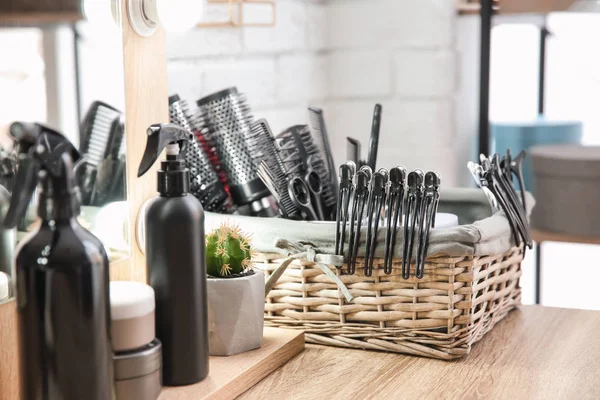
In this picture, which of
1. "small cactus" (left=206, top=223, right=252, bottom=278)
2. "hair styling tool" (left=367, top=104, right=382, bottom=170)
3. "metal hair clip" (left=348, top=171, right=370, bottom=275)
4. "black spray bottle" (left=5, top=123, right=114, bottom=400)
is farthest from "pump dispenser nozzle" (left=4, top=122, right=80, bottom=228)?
"hair styling tool" (left=367, top=104, right=382, bottom=170)

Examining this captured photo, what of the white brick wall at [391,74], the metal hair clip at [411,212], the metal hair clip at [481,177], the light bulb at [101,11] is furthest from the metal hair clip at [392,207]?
the white brick wall at [391,74]

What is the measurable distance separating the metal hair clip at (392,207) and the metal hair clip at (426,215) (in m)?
0.03

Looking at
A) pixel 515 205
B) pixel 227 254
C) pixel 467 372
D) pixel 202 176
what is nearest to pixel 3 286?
pixel 227 254

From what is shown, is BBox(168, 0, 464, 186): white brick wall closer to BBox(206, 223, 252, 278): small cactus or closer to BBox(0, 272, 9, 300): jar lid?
BBox(206, 223, 252, 278): small cactus

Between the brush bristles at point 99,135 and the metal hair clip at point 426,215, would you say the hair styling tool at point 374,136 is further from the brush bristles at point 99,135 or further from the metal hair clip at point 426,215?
the brush bristles at point 99,135

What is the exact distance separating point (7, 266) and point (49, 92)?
0.57 feet

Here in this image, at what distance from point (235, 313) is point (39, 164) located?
30 centimetres

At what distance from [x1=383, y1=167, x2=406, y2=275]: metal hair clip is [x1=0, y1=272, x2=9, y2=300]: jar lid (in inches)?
14.8

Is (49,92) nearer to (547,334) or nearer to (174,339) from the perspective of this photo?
(174,339)

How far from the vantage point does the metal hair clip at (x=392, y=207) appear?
0.84m

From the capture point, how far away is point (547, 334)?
0.96 m

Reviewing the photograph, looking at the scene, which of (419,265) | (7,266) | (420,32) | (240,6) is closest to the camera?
(7,266)

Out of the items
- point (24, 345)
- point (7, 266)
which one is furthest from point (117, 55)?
point (24, 345)

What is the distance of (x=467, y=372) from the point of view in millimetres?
838
